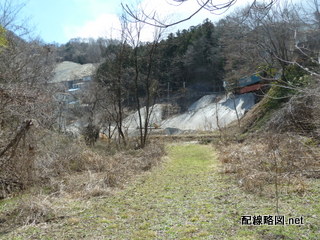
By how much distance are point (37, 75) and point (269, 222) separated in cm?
1231

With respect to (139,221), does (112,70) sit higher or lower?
higher

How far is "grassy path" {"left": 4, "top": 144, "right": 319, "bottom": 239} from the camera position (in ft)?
13.4

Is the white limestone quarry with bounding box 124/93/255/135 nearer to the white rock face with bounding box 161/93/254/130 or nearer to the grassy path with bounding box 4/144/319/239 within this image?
the white rock face with bounding box 161/93/254/130

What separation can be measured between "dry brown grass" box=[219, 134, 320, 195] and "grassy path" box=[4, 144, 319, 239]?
468 millimetres

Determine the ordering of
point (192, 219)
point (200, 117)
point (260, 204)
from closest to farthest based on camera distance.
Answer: point (192, 219) < point (260, 204) < point (200, 117)

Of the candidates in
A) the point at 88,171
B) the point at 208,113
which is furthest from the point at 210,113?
the point at 88,171

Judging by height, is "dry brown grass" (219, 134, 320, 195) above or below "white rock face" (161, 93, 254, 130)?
below

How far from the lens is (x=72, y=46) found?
2904 inches

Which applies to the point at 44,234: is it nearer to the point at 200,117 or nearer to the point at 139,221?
the point at 139,221

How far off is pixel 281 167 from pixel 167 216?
11.2 feet

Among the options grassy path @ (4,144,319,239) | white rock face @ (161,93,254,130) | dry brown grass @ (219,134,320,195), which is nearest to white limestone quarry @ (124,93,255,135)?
white rock face @ (161,93,254,130)

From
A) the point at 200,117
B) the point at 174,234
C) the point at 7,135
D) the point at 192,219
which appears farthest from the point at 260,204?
the point at 200,117

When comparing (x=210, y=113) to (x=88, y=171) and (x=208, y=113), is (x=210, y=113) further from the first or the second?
(x=88, y=171)

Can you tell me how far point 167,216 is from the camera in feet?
16.3
